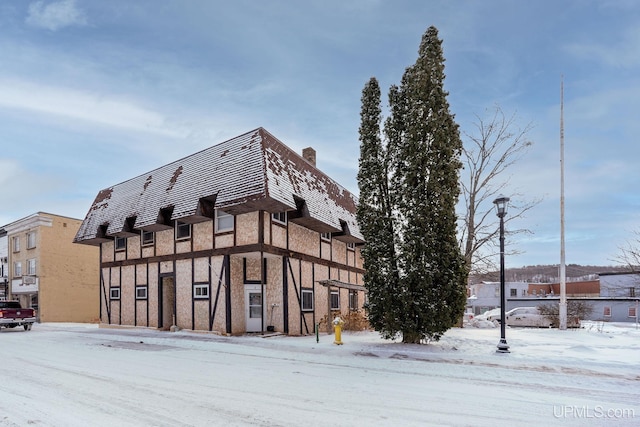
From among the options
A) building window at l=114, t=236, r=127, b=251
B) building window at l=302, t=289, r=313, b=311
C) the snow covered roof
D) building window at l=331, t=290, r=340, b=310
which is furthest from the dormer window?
building window at l=114, t=236, r=127, b=251

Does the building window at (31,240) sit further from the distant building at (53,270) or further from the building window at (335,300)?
the building window at (335,300)

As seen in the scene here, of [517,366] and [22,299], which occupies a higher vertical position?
[517,366]

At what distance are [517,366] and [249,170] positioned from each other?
12143mm

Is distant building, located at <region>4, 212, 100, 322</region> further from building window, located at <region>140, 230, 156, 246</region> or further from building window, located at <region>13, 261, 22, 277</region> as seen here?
building window, located at <region>140, 230, 156, 246</region>

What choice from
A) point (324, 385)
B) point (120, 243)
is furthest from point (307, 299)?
point (324, 385)

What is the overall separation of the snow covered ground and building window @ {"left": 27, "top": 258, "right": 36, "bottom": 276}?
2197cm

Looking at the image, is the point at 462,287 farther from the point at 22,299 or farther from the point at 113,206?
the point at 22,299

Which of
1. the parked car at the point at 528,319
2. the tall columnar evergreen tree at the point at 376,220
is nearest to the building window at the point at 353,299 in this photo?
the parked car at the point at 528,319

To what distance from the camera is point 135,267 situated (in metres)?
22.4

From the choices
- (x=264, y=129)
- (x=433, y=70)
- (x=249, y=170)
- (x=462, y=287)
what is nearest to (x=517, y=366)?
(x=462, y=287)

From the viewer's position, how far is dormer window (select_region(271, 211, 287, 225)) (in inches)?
722

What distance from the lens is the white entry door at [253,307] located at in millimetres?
18500

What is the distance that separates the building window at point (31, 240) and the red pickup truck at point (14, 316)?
998cm

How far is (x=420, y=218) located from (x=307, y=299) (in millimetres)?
8910
